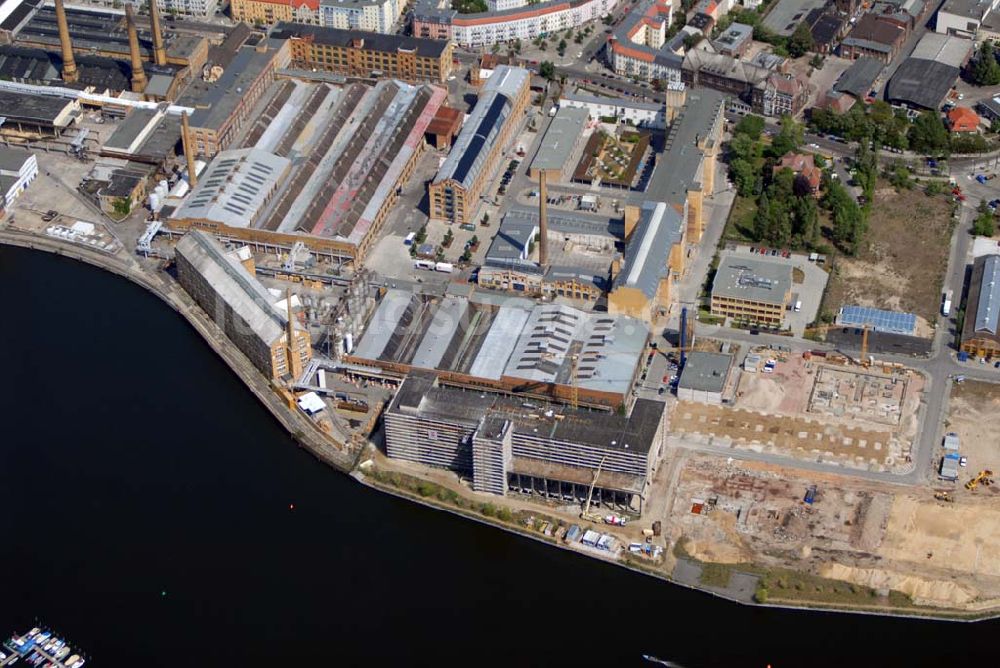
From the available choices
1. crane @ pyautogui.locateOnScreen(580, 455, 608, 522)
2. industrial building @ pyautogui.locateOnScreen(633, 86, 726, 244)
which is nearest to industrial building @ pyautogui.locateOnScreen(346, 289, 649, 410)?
crane @ pyautogui.locateOnScreen(580, 455, 608, 522)

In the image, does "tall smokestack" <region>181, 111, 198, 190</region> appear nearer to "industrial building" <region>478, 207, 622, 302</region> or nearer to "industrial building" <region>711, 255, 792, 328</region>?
"industrial building" <region>478, 207, 622, 302</region>

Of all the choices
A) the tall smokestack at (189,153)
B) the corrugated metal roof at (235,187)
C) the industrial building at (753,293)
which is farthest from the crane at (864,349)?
the tall smokestack at (189,153)

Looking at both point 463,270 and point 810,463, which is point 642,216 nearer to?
point 463,270

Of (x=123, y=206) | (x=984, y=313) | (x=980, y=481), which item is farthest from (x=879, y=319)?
(x=123, y=206)

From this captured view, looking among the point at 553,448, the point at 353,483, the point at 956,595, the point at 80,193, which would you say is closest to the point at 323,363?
the point at 353,483

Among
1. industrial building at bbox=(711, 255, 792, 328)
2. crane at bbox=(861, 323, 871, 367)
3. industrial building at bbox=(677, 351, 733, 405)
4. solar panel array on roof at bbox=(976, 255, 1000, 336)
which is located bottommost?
industrial building at bbox=(677, 351, 733, 405)

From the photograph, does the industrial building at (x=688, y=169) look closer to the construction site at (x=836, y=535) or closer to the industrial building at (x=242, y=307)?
the construction site at (x=836, y=535)

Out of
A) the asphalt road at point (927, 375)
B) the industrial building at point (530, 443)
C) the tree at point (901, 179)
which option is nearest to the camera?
the industrial building at point (530, 443)
